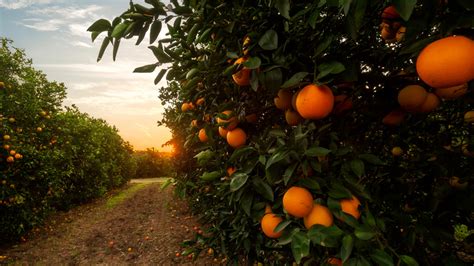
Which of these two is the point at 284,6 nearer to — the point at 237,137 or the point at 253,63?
the point at 253,63

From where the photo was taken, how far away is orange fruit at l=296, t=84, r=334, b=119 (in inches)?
47.8

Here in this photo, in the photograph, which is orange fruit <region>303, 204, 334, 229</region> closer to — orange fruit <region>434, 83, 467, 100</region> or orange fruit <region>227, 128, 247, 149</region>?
orange fruit <region>227, 128, 247, 149</region>

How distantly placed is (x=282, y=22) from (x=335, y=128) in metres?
0.78

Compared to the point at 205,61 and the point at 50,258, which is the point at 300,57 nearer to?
the point at 205,61

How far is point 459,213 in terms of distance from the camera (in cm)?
195

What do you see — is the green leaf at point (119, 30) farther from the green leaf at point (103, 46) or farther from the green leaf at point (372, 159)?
the green leaf at point (372, 159)

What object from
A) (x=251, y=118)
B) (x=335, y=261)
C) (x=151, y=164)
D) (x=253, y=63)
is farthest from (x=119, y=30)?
(x=151, y=164)

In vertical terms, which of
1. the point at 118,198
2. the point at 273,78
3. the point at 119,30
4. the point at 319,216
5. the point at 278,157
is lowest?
the point at 118,198

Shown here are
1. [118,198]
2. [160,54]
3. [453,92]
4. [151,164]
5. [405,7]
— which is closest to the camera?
[405,7]

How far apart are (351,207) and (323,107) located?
1.47 feet

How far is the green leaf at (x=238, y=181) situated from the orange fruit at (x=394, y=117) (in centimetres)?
97

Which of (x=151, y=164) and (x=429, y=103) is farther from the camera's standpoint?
(x=151, y=164)

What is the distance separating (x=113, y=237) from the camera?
20.0 ft

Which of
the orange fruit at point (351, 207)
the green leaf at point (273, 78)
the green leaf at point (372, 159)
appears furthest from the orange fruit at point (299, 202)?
the green leaf at point (273, 78)
